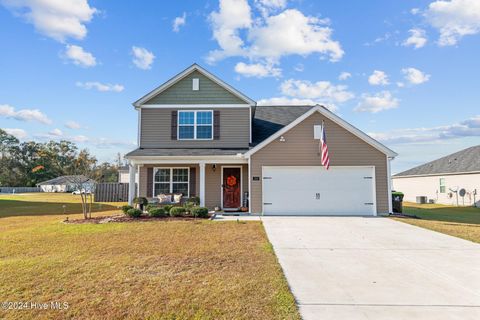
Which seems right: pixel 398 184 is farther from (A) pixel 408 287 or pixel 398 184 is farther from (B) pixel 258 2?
(A) pixel 408 287

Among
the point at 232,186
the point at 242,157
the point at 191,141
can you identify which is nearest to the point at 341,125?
the point at 242,157

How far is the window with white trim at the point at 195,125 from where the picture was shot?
14023 mm

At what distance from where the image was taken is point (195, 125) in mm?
14086

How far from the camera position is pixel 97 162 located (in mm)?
13125

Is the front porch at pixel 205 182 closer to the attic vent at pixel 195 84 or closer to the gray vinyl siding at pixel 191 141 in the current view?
the gray vinyl siding at pixel 191 141

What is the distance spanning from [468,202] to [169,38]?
2438cm

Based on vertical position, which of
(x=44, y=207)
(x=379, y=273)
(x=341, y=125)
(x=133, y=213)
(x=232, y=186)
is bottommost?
(x=379, y=273)

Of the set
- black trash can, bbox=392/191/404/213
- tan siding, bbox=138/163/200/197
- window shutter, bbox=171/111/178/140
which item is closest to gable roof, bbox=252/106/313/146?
tan siding, bbox=138/163/200/197

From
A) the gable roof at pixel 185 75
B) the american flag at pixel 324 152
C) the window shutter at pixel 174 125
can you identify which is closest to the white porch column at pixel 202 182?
the window shutter at pixel 174 125

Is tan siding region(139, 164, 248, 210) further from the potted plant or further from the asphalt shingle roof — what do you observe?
the potted plant

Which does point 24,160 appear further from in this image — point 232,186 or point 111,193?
point 232,186

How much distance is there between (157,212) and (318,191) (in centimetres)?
721

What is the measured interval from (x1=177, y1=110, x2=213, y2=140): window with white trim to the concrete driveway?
7250mm

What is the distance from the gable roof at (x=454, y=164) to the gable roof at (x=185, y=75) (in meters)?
19.0
